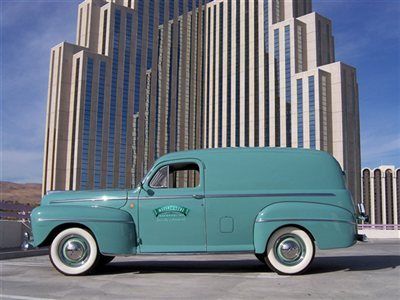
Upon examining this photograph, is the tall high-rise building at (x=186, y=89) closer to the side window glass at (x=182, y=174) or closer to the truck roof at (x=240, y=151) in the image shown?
the truck roof at (x=240, y=151)

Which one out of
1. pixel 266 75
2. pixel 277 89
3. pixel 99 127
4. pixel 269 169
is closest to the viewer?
pixel 269 169

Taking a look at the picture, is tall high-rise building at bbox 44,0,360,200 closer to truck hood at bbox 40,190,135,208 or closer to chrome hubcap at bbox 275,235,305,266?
chrome hubcap at bbox 275,235,305,266

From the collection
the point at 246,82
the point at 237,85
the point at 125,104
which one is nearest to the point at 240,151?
the point at 125,104

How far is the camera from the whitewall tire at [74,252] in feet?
24.1

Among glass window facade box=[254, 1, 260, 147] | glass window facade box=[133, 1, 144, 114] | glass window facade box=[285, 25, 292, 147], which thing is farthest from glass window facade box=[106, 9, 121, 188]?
glass window facade box=[285, 25, 292, 147]

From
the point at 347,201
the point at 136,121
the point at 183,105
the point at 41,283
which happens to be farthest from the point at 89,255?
the point at 183,105

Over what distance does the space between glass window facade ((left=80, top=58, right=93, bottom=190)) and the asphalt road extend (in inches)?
2905

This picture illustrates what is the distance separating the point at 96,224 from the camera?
24.1 feet

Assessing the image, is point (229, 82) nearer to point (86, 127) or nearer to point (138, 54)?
point (138, 54)

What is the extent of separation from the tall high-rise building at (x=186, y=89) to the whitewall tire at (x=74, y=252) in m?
73.3

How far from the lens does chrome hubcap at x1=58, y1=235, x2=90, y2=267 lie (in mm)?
7398

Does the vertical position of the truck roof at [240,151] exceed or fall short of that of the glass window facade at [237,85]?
it falls short

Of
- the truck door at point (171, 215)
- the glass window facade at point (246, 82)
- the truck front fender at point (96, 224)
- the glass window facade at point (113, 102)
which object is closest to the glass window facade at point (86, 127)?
the glass window facade at point (113, 102)

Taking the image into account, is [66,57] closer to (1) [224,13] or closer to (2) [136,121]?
(2) [136,121]
